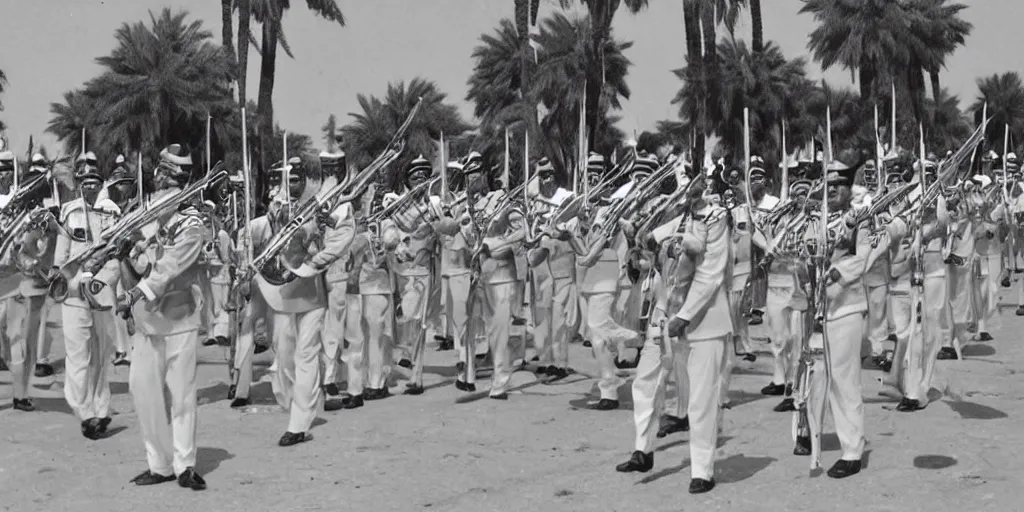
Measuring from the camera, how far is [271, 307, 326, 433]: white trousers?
1001cm

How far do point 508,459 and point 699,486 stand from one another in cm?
172

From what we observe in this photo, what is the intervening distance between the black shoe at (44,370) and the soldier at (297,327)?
4.04 meters

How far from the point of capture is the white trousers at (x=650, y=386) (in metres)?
8.75

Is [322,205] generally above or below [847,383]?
above

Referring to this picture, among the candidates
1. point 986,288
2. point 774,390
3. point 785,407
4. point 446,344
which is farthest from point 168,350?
point 986,288

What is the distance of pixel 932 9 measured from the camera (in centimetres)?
4406

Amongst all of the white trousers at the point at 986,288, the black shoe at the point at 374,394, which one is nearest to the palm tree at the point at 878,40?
the white trousers at the point at 986,288

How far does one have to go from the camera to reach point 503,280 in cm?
1218

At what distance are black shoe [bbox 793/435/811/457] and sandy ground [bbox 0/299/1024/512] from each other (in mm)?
117

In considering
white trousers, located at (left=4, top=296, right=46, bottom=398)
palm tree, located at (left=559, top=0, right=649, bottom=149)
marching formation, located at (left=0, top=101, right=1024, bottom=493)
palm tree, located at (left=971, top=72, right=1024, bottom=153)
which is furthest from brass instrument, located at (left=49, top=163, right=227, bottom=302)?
palm tree, located at (left=971, top=72, right=1024, bottom=153)

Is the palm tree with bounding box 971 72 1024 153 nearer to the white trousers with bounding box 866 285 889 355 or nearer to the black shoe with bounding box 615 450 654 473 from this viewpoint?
the white trousers with bounding box 866 285 889 355

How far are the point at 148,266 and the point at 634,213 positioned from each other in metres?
3.95

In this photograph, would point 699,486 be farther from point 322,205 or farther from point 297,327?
point 322,205

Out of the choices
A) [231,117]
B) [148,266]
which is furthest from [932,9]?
[148,266]
